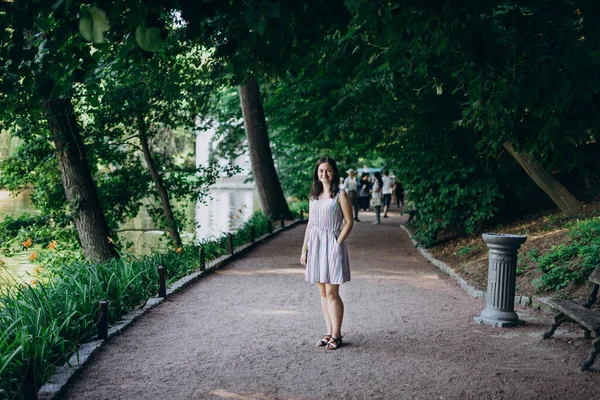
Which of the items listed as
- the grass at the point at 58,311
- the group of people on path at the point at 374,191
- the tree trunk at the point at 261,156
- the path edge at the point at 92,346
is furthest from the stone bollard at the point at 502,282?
Result: the tree trunk at the point at 261,156

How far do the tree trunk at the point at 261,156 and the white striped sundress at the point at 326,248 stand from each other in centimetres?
1429

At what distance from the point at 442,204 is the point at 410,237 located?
12.6ft

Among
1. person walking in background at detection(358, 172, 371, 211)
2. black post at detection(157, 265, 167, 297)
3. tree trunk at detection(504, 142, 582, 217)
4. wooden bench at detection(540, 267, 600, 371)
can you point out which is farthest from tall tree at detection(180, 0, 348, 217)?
person walking in background at detection(358, 172, 371, 211)

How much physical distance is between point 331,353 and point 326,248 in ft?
3.39

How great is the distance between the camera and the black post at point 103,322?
6133 millimetres

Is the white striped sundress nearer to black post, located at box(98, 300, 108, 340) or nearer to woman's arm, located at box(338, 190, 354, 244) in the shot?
woman's arm, located at box(338, 190, 354, 244)

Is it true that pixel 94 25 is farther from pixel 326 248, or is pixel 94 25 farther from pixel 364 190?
pixel 364 190

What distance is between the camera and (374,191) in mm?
20328

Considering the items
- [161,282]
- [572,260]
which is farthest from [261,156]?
[572,260]

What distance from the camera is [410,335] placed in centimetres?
659

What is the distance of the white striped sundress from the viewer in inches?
234

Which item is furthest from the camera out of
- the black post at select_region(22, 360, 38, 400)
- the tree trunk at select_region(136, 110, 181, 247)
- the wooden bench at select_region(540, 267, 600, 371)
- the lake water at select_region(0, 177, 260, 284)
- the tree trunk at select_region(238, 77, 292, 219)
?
the tree trunk at select_region(238, 77, 292, 219)

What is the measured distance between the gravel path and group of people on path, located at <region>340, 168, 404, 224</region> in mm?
10235

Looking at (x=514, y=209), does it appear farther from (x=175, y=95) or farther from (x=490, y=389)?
(x=490, y=389)
